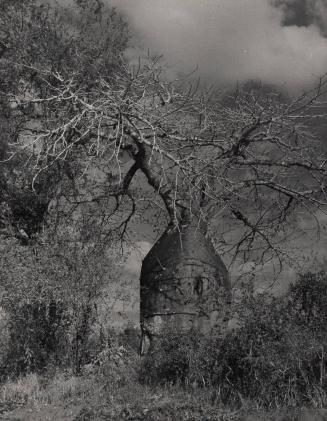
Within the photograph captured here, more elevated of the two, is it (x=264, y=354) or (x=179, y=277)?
(x=179, y=277)

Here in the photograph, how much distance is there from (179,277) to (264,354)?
3.22 metres

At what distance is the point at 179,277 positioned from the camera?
29.8 feet

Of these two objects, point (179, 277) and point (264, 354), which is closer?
point (264, 354)

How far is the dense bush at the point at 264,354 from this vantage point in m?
5.75

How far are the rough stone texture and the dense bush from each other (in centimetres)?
148

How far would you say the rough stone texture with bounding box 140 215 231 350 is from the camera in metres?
8.89

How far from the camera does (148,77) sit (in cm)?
950

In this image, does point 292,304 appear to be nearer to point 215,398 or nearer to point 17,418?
point 215,398

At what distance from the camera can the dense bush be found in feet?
18.9

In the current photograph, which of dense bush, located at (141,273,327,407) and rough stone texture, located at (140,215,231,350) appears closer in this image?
dense bush, located at (141,273,327,407)

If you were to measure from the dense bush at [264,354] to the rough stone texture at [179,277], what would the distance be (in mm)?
1485

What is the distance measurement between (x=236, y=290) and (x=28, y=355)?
3666 mm

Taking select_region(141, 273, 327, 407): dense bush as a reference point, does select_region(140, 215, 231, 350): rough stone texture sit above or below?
above

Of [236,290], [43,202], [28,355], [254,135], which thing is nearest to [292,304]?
[236,290]
